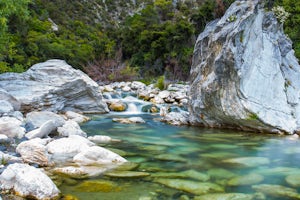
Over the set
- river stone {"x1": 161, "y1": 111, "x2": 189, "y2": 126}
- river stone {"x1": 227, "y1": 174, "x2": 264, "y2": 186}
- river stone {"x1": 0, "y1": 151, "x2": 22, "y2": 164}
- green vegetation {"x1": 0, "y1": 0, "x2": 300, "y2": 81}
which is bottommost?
river stone {"x1": 227, "y1": 174, "x2": 264, "y2": 186}

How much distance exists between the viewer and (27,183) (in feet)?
13.8

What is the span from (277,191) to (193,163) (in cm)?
180

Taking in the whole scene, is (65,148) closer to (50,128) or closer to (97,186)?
(50,128)

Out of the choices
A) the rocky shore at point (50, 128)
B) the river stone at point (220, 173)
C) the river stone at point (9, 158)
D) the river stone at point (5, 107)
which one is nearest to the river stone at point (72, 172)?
the rocky shore at point (50, 128)

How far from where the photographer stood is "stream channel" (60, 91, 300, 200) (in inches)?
181

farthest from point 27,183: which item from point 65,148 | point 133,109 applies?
point 133,109

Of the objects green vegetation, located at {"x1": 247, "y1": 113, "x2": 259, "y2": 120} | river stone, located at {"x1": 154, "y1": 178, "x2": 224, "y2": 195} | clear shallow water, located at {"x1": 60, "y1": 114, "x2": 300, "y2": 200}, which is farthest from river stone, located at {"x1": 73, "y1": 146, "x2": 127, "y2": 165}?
green vegetation, located at {"x1": 247, "y1": 113, "x2": 259, "y2": 120}

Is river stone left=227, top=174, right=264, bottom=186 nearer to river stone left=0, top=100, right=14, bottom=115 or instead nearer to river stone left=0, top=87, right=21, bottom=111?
river stone left=0, top=100, right=14, bottom=115

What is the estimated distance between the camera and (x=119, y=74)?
30.1 m

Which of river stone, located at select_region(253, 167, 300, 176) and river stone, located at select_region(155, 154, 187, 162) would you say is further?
river stone, located at select_region(155, 154, 187, 162)

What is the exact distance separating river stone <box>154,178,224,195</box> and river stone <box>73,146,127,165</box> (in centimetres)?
119

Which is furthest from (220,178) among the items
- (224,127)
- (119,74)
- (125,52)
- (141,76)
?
(125,52)

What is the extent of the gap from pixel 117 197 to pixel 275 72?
794cm

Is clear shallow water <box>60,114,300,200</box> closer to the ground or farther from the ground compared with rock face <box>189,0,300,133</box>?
closer to the ground
